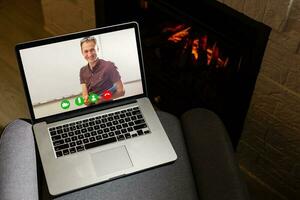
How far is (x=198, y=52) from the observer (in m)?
1.56

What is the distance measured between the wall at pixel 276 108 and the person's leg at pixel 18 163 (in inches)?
27.6

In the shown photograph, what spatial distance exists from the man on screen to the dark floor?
0.72 m

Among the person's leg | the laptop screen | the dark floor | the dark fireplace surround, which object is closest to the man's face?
the laptop screen

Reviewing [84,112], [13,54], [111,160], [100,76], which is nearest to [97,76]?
[100,76]

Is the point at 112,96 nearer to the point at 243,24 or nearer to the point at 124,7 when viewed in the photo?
the point at 243,24

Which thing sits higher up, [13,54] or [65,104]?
[65,104]

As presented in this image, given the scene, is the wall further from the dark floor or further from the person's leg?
the person's leg

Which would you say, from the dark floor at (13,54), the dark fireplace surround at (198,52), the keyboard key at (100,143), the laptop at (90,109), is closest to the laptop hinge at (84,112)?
the laptop at (90,109)

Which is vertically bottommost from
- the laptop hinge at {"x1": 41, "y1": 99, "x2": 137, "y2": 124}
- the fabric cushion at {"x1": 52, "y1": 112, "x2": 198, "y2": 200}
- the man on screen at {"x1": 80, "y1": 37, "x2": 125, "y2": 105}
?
the fabric cushion at {"x1": 52, "y1": 112, "x2": 198, "y2": 200}

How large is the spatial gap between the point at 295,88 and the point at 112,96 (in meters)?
0.54

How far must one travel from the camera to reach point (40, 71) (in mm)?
1158

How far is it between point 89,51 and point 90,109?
17 cm

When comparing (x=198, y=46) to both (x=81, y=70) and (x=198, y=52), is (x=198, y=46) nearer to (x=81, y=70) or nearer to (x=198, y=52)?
(x=198, y=52)

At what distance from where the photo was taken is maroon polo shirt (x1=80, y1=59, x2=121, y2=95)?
120 centimetres
